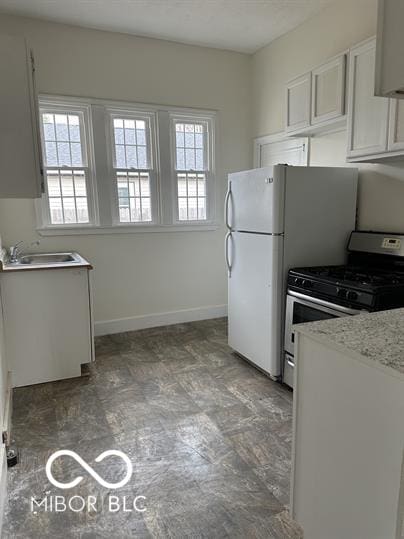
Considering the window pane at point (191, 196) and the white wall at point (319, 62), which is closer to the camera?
the white wall at point (319, 62)

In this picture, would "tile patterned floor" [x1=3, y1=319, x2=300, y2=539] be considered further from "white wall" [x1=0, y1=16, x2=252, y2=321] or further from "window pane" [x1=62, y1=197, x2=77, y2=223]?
"window pane" [x1=62, y1=197, x2=77, y2=223]

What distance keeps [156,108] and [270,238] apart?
218 centimetres

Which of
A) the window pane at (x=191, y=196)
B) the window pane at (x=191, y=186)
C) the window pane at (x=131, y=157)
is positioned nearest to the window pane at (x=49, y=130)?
the window pane at (x=131, y=157)

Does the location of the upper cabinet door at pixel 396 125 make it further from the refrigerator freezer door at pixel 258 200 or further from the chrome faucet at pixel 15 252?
the chrome faucet at pixel 15 252

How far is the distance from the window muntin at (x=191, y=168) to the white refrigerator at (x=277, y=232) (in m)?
1.22

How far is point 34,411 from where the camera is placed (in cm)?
256

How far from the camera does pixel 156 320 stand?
4340mm

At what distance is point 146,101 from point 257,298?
2.46 m

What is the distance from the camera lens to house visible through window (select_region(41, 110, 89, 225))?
145 inches

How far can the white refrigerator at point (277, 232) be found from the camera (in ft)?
8.98

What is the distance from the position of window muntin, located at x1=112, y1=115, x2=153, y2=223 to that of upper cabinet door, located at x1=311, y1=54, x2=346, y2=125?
1.79 meters

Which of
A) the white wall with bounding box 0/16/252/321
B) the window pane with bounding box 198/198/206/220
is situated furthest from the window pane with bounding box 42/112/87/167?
the window pane with bounding box 198/198/206/220

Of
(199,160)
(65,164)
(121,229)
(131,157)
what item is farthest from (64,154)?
(199,160)

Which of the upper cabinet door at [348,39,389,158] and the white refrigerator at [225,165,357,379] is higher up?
the upper cabinet door at [348,39,389,158]
